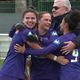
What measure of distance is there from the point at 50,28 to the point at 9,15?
1350 centimetres

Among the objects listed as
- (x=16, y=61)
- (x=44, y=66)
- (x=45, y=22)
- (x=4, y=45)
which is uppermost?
(x=45, y=22)

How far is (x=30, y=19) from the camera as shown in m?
5.54

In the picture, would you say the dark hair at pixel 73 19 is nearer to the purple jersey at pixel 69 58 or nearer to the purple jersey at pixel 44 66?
the purple jersey at pixel 69 58

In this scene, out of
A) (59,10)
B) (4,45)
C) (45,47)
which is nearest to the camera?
(45,47)

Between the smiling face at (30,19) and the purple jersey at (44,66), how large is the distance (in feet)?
0.50

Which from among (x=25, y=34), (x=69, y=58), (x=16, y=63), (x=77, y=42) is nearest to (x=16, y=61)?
(x=16, y=63)

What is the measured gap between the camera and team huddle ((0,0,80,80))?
5.28 meters

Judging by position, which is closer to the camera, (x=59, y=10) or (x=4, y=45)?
(x=59, y=10)

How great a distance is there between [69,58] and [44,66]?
1.60ft

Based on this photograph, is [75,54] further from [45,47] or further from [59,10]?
[59,10]

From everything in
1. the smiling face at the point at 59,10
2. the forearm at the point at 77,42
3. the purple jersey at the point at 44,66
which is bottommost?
the purple jersey at the point at 44,66

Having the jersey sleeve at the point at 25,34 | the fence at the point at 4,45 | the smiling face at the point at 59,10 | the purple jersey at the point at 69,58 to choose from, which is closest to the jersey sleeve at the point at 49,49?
the purple jersey at the point at 69,58

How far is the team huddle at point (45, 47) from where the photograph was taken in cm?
528

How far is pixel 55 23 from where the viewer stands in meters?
5.91
